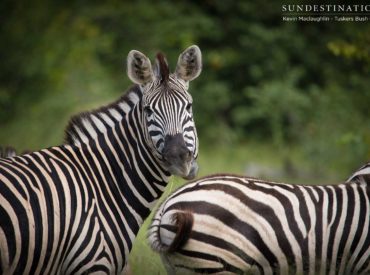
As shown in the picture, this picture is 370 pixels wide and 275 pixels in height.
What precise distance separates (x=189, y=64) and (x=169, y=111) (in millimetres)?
691

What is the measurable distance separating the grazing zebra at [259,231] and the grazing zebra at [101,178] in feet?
1.22

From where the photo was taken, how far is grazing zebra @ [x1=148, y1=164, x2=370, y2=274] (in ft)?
15.1

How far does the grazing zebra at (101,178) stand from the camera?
14.8 feet

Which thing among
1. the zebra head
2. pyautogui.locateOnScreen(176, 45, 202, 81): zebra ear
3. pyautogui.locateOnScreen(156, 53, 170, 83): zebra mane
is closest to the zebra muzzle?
the zebra head

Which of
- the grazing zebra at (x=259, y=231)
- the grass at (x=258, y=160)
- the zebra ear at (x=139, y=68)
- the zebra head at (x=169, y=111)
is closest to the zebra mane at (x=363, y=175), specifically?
the grazing zebra at (x=259, y=231)

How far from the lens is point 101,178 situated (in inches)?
201

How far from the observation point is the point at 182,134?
5.12 m

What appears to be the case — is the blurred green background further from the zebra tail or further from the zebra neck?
the zebra tail

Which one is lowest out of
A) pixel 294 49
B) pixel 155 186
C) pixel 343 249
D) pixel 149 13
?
pixel 343 249

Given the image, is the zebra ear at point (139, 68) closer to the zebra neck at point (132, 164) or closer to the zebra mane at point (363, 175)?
the zebra neck at point (132, 164)

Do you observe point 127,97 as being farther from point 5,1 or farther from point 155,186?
point 5,1

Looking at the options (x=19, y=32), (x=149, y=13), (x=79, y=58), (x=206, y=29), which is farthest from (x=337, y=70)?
(x=19, y=32)

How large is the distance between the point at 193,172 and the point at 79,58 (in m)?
14.4

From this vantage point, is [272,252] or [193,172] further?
[193,172]
